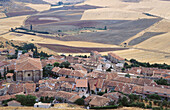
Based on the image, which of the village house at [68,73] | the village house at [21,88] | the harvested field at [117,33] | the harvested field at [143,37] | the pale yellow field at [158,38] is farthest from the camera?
the harvested field at [117,33]

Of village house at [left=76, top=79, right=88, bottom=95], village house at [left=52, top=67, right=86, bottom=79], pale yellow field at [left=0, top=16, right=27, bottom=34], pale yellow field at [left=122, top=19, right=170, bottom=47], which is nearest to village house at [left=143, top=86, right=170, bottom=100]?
village house at [left=76, top=79, right=88, bottom=95]

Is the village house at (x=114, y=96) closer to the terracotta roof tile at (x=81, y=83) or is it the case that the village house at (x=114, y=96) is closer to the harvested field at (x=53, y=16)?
the terracotta roof tile at (x=81, y=83)

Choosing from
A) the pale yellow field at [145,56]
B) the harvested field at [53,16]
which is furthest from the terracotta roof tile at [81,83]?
the harvested field at [53,16]

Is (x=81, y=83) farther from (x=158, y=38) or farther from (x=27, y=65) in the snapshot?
(x=158, y=38)

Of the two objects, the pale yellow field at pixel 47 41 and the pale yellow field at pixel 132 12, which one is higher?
the pale yellow field at pixel 132 12

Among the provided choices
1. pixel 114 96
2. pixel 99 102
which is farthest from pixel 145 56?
pixel 99 102

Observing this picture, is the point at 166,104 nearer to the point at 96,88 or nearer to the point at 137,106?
the point at 137,106
